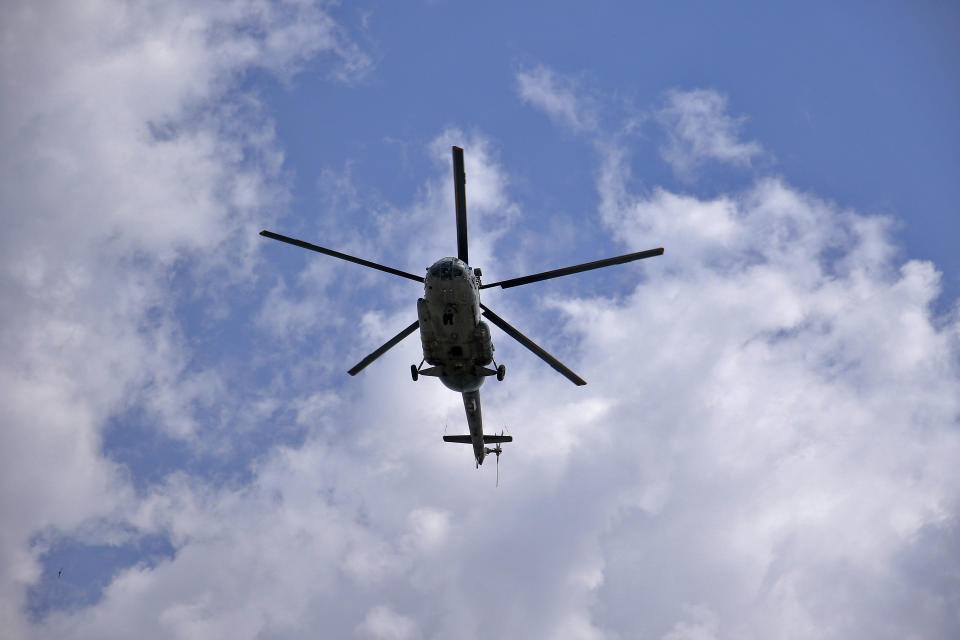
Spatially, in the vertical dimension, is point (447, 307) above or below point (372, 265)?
below

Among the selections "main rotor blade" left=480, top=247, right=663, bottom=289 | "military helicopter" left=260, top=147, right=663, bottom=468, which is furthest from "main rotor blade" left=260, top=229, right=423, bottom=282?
"main rotor blade" left=480, top=247, right=663, bottom=289

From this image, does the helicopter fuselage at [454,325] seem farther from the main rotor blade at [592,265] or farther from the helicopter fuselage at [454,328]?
the main rotor blade at [592,265]

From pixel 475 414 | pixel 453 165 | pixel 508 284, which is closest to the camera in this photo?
pixel 453 165

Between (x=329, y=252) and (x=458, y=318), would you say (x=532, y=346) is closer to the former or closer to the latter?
(x=458, y=318)

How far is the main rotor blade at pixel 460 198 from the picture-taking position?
26391 millimetres

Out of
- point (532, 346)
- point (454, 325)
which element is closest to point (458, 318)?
point (454, 325)

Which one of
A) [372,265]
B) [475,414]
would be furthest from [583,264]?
[475,414]

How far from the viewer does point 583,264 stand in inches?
1145

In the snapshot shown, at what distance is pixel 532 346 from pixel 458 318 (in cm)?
390

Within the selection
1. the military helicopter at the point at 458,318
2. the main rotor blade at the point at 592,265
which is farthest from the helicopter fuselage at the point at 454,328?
the main rotor blade at the point at 592,265

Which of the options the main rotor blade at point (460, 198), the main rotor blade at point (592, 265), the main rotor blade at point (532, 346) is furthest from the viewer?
the main rotor blade at point (532, 346)

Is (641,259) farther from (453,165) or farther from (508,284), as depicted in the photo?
(453,165)

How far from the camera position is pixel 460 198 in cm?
2770

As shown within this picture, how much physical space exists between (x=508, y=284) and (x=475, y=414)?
947 cm
